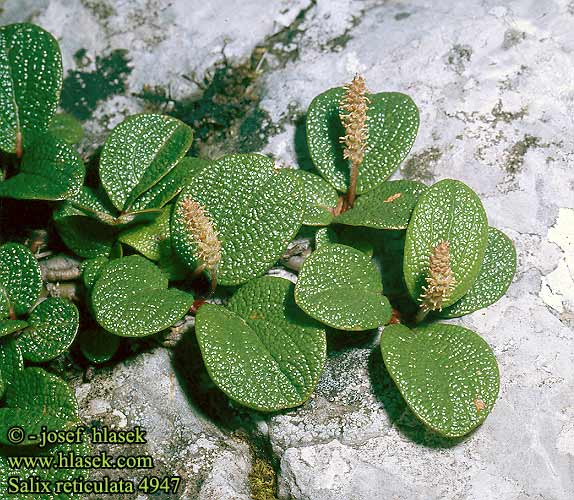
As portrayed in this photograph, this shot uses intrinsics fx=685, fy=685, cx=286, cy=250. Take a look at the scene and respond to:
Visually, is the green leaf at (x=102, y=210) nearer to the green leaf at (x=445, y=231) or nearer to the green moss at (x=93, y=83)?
the green moss at (x=93, y=83)

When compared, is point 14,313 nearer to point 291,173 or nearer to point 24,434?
point 24,434

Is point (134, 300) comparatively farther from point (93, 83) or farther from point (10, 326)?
point (93, 83)

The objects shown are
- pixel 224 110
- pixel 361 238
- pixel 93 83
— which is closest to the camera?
pixel 361 238

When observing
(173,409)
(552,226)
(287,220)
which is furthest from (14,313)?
(552,226)

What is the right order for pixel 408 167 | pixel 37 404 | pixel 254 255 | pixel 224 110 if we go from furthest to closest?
pixel 224 110 → pixel 408 167 → pixel 254 255 → pixel 37 404

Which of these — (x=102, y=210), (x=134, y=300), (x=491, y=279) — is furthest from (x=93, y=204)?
(x=491, y=279)

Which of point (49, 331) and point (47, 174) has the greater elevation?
point (47, 174)
